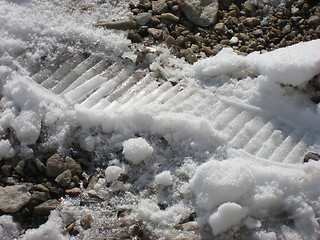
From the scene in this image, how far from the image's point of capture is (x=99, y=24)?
3.15 metres

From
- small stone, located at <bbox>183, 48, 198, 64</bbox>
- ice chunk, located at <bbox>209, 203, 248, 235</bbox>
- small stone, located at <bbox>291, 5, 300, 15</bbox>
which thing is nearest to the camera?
ice chunk, located at <bbox>209, 203, 248, 235</bbox>

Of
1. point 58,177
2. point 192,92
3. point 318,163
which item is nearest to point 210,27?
point 192,92

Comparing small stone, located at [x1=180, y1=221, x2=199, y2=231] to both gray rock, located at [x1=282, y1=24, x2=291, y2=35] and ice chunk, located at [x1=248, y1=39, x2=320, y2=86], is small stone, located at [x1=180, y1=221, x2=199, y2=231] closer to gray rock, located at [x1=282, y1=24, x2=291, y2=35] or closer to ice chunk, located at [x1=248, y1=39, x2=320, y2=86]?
ice chunk, located at [x1=248, y1=39, x2=320, y2=86]

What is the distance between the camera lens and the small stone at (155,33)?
10.2 feet

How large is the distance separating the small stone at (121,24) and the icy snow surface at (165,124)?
7 centimetres

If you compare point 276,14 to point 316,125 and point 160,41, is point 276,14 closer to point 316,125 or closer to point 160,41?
point 160,41

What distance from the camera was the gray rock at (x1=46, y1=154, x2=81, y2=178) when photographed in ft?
7.79

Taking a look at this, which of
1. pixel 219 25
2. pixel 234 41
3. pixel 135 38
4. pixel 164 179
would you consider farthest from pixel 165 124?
pixel 219 25

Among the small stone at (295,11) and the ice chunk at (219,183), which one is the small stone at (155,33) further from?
the ice chunk at (219,183)

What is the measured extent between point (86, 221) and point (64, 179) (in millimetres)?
278

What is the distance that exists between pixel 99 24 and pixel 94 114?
2.87 feet

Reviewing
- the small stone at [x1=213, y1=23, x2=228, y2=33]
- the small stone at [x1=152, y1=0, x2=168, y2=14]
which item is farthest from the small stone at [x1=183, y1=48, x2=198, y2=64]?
the small stone at [x1=152, y1=0, x2=168, y2=14]

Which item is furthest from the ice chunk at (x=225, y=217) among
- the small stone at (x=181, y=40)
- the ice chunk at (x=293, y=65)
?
the small stone at (x=181, y=40)

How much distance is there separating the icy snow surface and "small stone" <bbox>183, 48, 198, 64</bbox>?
0.06 m
